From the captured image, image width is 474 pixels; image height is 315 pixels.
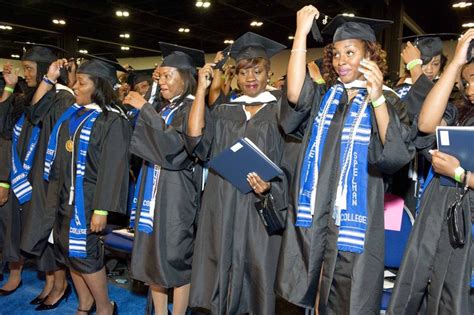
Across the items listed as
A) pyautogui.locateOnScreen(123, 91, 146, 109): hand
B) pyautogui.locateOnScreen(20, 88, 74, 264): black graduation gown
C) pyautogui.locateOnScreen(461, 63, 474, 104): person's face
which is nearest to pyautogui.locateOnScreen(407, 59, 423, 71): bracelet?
pyautogui.locateOnScreen(461, 63, 474, 104): person's face

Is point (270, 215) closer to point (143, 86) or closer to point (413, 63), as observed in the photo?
point (413, 63)

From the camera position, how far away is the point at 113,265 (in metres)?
4.70

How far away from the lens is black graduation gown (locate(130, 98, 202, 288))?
2818 millimetres

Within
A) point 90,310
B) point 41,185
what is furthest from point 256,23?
point 90,310

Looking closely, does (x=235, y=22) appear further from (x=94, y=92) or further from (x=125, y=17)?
(x=94, y=92)

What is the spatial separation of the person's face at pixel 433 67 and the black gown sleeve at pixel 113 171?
2.13m

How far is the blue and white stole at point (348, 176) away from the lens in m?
2.07

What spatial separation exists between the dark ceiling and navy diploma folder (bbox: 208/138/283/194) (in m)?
9.45

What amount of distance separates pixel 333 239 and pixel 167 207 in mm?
1152

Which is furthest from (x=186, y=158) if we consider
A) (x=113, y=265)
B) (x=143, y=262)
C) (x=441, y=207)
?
(x=113, y=265)

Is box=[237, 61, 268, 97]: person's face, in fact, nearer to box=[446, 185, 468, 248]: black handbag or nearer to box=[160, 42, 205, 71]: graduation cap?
box=[160, 42, 205, 71]: graduation cap

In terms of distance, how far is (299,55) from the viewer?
2.21m

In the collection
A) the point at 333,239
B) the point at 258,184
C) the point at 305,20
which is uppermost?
the point at 305,20

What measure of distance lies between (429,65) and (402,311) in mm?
1748
